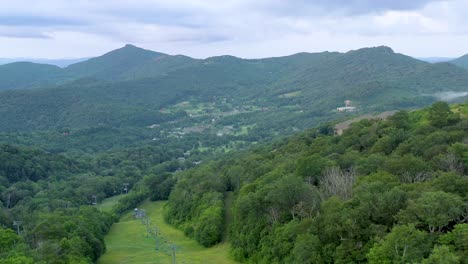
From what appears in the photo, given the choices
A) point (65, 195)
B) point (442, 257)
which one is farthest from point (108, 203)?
point (442, 257)

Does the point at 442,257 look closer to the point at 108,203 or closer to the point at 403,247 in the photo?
the point at 403,247

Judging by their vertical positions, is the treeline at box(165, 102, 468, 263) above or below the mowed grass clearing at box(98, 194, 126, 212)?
above

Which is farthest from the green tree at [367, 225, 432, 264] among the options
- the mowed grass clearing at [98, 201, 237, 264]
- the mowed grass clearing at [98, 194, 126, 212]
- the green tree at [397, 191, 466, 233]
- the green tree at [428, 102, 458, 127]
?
the mowed grass clearing at [98, 194, 126, 212]

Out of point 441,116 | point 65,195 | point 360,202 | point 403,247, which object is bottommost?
point 65,195

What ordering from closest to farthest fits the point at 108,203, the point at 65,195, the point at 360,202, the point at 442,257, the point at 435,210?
the point at 442,257 < the point at 435,210 < the point at 360,202 < the point at 65,195 < the point at 108,203

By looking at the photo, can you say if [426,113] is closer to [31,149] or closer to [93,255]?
[93,255]

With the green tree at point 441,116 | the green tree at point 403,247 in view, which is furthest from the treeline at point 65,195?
the green tree at point 441,116

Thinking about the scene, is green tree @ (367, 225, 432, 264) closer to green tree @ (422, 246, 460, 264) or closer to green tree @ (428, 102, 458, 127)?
green tree @ (422, 246, 460, 264)
